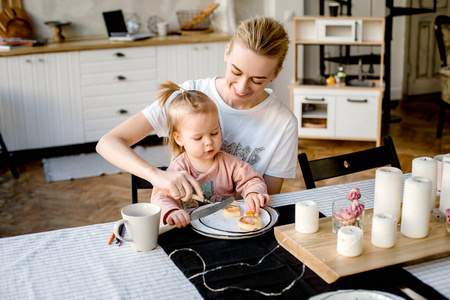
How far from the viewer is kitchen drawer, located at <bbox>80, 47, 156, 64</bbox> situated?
15.3 feet

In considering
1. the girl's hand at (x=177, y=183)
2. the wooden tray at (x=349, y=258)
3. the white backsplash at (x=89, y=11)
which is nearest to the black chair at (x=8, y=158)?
the white backsplash at (x=89, y=11)

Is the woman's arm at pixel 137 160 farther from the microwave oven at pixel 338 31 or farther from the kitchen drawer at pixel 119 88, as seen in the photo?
the microwave oven at pixel 338 31

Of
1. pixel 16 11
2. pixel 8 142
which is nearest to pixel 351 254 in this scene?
pixel 8 142

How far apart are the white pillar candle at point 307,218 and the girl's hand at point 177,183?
11.2 inches

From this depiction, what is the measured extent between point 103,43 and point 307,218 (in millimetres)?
3698

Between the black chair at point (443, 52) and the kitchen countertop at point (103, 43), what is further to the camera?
the black chair at point (443, 52)

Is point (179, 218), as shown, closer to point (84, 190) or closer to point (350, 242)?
point (350, 242)

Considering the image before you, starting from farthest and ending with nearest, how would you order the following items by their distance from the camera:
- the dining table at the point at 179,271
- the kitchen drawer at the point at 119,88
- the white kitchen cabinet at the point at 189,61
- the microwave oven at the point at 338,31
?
the white kitchen cabinet at the point at 189,61
the kitchen drawer at the point at 119,88
the microwave oven at the point at 338,31
the dining table at the point at 179,271

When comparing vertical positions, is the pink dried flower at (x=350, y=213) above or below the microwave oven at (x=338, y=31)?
below

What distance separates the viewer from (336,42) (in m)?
4.69

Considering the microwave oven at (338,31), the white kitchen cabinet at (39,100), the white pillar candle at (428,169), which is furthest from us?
the microwave oven at (338,31)

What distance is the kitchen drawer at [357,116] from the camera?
469 centimetres

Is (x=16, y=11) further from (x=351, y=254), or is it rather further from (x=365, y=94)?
(x=351, y=254)

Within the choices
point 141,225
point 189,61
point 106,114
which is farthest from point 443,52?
point 141,225
